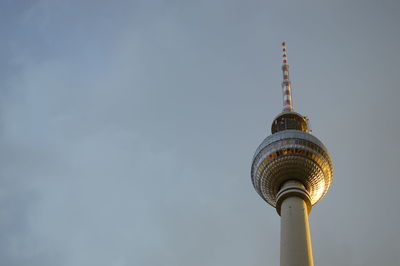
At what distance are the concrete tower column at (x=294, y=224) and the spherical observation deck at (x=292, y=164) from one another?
4.07ft

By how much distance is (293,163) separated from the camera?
55.5 m

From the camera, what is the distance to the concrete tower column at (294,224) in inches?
1809

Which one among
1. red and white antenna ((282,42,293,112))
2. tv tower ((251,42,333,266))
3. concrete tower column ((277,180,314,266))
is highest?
red and white antenna ((282,42,293,112))

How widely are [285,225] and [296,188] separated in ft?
17.7

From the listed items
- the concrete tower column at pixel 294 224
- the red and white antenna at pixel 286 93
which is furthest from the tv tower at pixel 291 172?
the red and white antenna at pixel 286 93

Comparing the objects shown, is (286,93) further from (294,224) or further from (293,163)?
(294,224)

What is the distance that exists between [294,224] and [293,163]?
8664 millimetres

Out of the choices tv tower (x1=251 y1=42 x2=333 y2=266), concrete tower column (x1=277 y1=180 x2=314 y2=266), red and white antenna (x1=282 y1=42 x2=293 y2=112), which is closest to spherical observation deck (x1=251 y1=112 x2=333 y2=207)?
tv tower (x1=251 y1=42 x2=333 y2=266)

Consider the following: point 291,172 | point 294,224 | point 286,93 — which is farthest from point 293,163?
point 286,93

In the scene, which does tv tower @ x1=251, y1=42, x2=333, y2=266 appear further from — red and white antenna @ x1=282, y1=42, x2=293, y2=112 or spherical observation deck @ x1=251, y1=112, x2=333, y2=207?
red and white antenna @ x1=282, y1=42, x2=293, y2=112

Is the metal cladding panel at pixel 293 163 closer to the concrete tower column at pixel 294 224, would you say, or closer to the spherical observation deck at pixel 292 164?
the spherical observation deck at pixel 292 164

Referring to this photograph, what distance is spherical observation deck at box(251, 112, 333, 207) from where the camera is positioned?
55.6m

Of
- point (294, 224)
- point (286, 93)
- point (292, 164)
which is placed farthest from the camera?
point (286, 93)

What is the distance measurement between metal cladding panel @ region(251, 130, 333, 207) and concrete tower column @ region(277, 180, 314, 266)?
1.26 m
